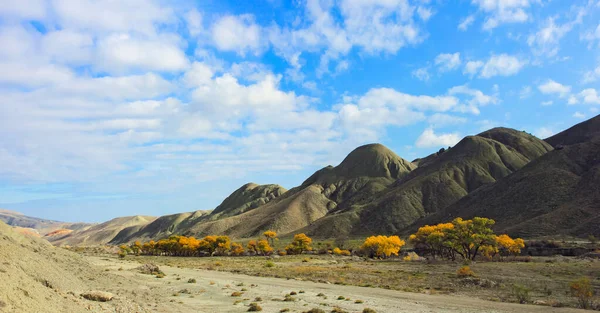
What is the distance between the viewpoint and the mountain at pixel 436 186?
13588 cm

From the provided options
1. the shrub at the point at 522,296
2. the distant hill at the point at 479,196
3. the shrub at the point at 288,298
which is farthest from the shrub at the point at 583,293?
the distant hill at the point at 479,196

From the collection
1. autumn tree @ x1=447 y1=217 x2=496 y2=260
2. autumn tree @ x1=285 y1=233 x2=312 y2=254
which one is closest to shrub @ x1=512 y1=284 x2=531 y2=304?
autumn tree @ x1=447 y1=217 x2=496 y2=260

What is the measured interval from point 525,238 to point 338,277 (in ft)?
190

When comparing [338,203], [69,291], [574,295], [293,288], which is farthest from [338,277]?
[338,203]

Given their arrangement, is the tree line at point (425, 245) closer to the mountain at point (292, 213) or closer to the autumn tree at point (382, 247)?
the autumn tree at point (382, 247)

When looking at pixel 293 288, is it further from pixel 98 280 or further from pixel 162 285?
pixel 98 280

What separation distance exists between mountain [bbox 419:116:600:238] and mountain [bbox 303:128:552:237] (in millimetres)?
18243

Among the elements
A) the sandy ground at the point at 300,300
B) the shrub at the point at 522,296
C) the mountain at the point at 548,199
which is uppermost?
the mountain at the point at 548,199

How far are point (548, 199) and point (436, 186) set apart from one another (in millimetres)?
51413

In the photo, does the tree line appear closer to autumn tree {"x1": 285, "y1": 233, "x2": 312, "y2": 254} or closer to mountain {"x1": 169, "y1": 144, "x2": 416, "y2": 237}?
autumn tree {"x1": 285, "y1": 233, "x2": 312, "y2": 254}

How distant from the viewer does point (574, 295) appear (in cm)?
2894

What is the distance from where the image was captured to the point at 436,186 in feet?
480

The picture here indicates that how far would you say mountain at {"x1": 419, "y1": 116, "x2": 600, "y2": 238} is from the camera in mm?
84119

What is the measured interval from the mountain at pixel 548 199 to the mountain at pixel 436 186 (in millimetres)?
18243
